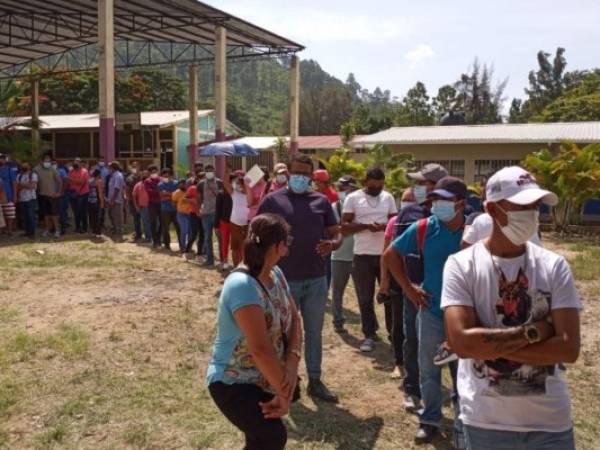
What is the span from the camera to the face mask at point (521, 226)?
220 centimetres

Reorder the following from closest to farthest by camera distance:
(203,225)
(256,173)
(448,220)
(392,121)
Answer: (448,220) < (256,173) < (203,225) < (392,121)

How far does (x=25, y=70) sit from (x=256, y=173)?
28.1 meters

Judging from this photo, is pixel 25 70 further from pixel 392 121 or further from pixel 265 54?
pixel 392 121

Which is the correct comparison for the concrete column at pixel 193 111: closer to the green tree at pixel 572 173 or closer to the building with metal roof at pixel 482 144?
the building with metal roof at pixel 482 144

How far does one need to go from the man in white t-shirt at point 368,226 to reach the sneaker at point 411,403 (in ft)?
4.72

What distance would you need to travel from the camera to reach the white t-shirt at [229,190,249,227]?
28.1 ft

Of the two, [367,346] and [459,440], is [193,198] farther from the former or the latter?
[459,440]

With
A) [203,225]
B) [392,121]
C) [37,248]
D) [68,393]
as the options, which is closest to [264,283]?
[68,393]

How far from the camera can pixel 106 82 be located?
643 inches

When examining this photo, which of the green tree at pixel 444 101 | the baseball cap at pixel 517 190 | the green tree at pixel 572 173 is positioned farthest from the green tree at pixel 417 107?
the baseball cap at pixel 517 190

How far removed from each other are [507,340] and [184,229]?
9.73 m

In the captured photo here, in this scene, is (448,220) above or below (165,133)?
below

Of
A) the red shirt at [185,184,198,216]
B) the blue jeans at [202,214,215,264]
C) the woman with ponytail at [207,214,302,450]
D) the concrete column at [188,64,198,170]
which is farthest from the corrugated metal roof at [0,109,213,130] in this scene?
the woman with ponytail at [207,214,302,450]

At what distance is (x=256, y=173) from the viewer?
7.85m
